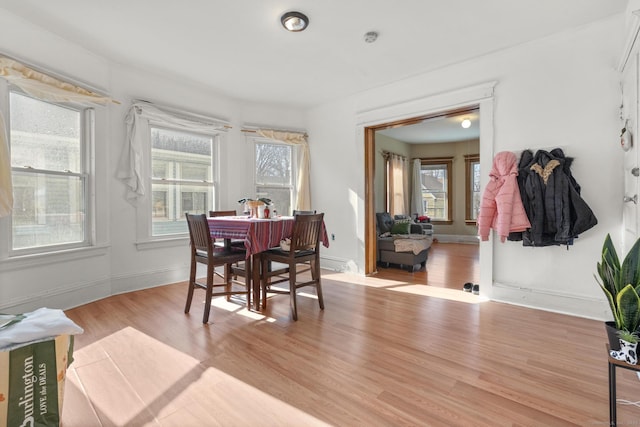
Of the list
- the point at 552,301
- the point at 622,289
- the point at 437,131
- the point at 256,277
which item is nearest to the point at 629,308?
the point at 622,289

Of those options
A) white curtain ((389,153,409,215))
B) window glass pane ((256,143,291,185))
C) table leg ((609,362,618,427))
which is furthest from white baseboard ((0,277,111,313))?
white curtain ((389,153,409,215))

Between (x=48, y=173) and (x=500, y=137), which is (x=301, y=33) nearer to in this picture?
(x=500, y=137)

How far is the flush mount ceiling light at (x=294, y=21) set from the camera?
100 inches

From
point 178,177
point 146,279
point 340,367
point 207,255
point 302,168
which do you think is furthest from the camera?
point 302,168

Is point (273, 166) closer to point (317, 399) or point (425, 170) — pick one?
point (317, 399)

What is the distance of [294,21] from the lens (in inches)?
103

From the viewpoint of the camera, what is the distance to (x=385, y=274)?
447cm

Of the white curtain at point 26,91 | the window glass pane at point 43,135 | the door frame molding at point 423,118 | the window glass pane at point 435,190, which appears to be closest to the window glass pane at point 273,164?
the door frame molding at point 423,118

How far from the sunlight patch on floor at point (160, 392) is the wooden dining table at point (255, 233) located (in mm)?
943

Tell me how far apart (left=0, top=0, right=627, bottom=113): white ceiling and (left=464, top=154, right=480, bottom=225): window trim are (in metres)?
5.00

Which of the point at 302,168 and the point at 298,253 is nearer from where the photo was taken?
the point at 298,253

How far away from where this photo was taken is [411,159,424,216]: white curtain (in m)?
8.23

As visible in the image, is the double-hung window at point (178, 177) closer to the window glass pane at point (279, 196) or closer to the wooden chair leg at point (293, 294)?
the window glass pane at point (279, 196)

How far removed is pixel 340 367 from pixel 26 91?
11.4 ft
